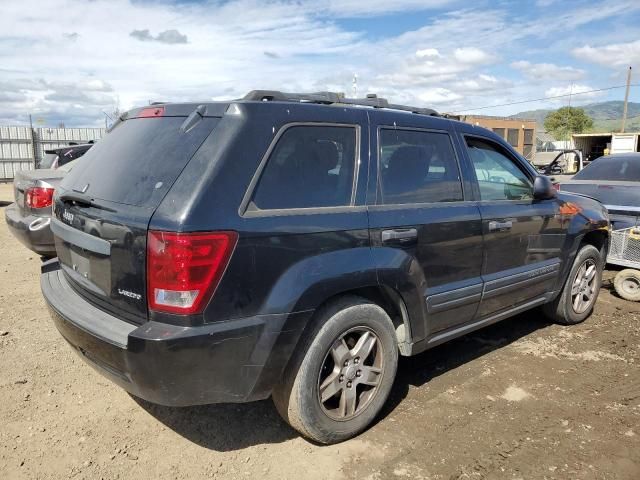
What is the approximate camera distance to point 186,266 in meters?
2.35

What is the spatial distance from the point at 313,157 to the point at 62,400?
90.7 inches

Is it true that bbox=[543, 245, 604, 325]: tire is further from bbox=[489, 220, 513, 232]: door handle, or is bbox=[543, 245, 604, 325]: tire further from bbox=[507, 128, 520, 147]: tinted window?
bbox=[507, 128, 520, 147]: tinted window

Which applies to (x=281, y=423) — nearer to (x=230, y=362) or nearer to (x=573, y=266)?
(x=230, y=362)

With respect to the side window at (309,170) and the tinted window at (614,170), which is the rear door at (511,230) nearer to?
the side window at (309,170)

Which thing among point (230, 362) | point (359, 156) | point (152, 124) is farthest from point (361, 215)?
point (152, 124)

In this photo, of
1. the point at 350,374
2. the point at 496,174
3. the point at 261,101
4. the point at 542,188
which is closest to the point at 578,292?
the point at 542,188

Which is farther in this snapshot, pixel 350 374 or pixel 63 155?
pixel 63 155

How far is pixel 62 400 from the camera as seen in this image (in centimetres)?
342

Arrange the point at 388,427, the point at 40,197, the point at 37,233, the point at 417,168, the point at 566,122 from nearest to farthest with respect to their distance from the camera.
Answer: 1. the point at 388,427
2. the point at 417,168
3. the point at 37,233
4. the point at 40,197
5. the point at 566,122

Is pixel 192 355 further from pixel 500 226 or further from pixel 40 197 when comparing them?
pixel 40 197

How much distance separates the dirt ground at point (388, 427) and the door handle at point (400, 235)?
3.83ft

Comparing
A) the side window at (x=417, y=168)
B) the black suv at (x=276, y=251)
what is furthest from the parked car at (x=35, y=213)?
the side window at (x=417, y=168)

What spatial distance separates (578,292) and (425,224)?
2.72 m

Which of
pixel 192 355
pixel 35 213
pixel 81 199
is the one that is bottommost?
pixel 192 355
